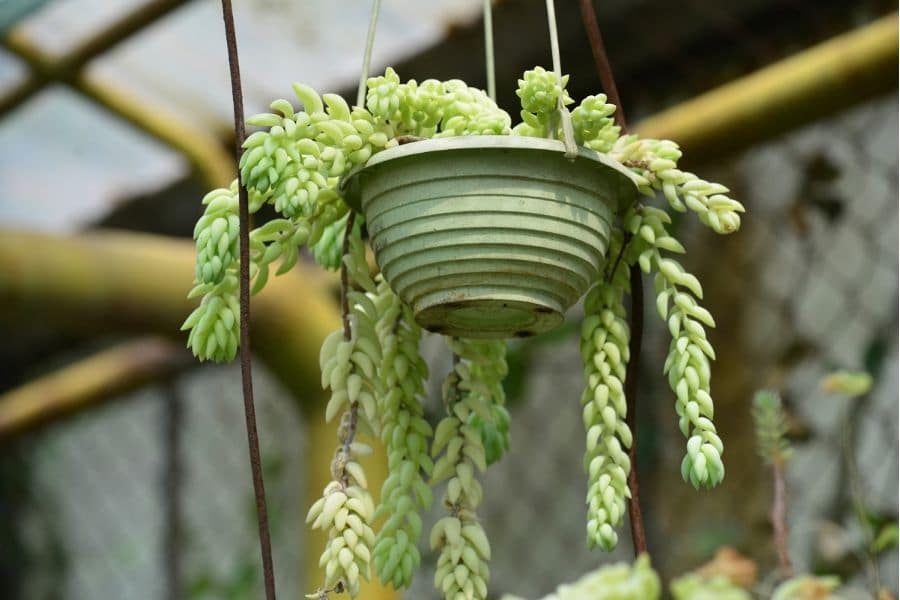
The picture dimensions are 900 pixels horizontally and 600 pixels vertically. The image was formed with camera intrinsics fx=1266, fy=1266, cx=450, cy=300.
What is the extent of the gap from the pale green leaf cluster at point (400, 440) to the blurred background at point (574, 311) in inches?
28.4

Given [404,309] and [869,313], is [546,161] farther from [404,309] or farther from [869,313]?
[869,313]

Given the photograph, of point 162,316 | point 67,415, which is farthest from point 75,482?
point 162,316

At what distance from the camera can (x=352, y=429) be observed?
3.19 feet

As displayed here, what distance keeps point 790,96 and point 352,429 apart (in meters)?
1.05

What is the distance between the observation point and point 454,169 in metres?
0.90

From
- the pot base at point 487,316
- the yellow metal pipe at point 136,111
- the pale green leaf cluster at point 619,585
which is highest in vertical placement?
the yellow metal pipe at point 136,111

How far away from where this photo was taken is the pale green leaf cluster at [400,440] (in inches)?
37.9

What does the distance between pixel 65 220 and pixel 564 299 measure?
8.63ft

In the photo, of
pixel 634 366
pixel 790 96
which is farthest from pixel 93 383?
pixel 634 366

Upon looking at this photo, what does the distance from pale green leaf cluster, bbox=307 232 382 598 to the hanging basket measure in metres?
0.07

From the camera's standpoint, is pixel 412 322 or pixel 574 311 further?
pixel 574 311

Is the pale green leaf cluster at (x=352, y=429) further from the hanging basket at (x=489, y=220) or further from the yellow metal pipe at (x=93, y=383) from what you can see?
the yellow metal pipe at (x=93, y=383)

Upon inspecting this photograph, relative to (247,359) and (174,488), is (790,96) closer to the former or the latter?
(247,359)

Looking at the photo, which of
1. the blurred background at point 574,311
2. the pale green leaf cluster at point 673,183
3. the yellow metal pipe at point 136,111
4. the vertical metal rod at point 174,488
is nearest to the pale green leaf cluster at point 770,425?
the blurred background at point 574,311
